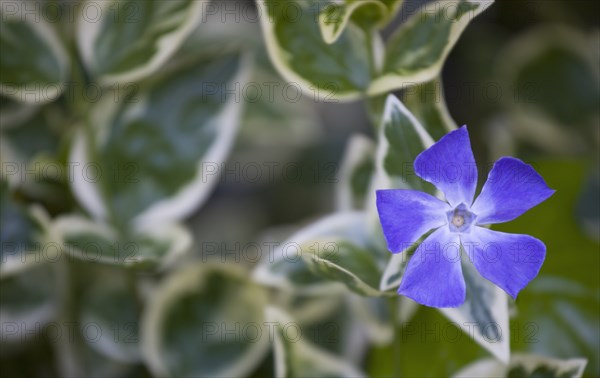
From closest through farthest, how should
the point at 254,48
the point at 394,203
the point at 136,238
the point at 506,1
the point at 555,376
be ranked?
the point at 394,203 < the point at 555,376 < the point at 136,238 < the point at 254,48 < the point at 506,1

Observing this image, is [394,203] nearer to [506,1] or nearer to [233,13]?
[233,13]

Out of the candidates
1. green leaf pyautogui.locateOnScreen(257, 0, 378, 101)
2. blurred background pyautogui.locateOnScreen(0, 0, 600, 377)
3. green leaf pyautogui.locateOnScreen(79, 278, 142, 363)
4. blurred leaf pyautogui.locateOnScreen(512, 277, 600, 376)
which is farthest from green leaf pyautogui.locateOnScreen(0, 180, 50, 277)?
blurred leaf pyautogui.locateOnScreen(512, 277, 600, 376)

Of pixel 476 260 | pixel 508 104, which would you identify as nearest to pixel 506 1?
pixel 508 104

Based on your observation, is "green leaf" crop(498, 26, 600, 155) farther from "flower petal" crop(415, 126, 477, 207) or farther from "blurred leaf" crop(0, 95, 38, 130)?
"blurred leaf" crop(0, 95, 38, 130)

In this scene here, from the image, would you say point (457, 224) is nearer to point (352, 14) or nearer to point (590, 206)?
point (352, 14)

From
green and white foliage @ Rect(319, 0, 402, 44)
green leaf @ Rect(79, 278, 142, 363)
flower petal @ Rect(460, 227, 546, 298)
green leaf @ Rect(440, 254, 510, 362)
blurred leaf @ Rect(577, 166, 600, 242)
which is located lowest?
green leaf @ Rect(79, 278, 142, 363)

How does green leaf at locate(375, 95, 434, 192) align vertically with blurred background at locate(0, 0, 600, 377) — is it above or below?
above

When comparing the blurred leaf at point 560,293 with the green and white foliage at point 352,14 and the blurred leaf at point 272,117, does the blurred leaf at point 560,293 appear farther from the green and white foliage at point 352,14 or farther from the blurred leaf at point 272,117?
the blurred leaf at point 272,117
